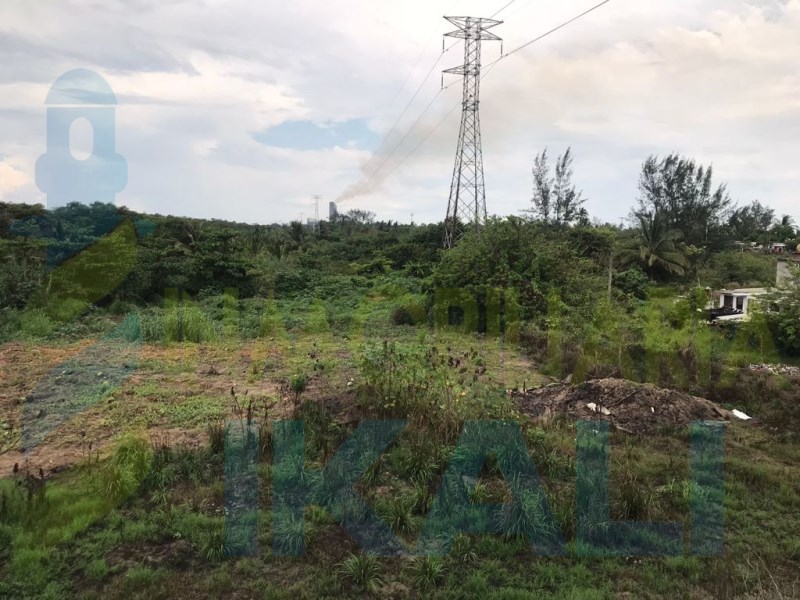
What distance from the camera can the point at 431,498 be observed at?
3859mm

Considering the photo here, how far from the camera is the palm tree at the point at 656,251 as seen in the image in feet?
65.5

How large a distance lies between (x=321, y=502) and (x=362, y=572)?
817mm

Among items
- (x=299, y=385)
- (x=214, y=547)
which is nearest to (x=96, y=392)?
(x=299, y=385)

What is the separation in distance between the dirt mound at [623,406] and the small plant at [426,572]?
2699mm

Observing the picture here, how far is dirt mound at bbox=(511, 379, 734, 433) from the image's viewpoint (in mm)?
5742

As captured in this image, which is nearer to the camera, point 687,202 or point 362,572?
point 362,572

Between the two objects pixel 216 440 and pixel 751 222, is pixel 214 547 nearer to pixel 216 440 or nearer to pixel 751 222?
pixel 216 440

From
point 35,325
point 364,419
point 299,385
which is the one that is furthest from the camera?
point 35,325

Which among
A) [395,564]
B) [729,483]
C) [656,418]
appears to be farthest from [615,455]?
[395,564]

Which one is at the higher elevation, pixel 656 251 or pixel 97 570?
pixel 656 251

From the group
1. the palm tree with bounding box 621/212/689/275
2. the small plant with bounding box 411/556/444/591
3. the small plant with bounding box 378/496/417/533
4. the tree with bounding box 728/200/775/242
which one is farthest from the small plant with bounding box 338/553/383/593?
the tree with bounding box 728/200/775/242

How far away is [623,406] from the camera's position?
237 inches

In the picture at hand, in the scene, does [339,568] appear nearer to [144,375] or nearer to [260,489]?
[260,489]

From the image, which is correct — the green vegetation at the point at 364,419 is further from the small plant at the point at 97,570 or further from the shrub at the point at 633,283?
the shrub at the point at 633,283
